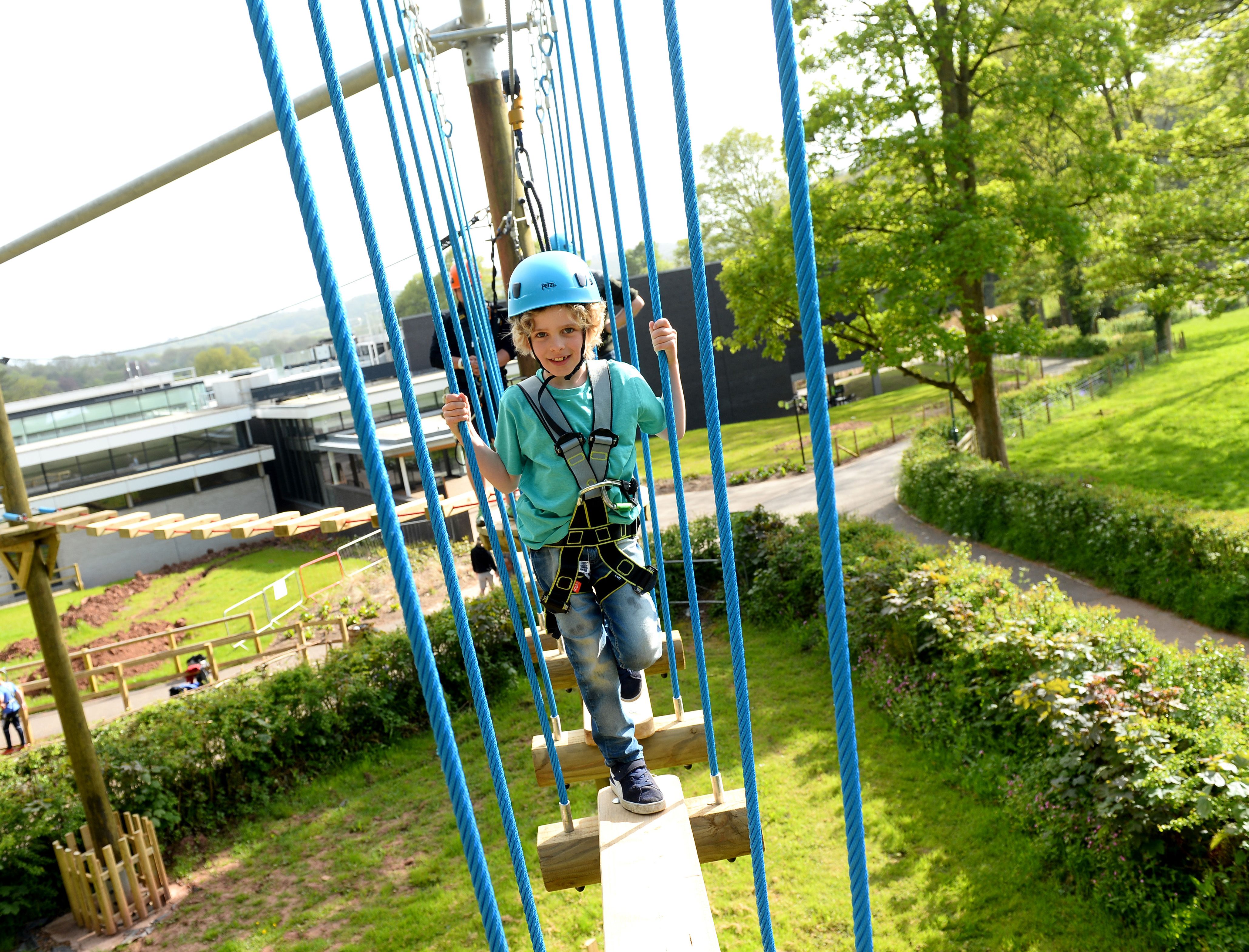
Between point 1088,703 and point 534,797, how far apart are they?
14.5ft

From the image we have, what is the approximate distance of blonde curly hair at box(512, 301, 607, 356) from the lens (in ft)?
7.27

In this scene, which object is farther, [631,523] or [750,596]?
[750,596]

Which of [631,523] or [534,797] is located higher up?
[631,523]

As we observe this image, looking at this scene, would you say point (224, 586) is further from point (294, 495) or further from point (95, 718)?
point (95, 718)

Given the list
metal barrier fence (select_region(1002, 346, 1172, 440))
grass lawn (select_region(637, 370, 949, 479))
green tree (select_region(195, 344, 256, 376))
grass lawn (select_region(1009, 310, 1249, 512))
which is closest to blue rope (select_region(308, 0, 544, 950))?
grass lawn (select_region(1009, 310, 1249, 512))

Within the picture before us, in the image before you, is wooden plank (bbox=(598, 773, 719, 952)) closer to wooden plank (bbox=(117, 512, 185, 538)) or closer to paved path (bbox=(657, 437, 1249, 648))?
paved path (bbox=(657, 437, 1249, 648))

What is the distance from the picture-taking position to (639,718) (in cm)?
249

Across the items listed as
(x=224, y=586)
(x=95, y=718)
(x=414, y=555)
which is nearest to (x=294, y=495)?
(x=224, y=586)

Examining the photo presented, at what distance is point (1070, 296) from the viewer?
86.5 feet

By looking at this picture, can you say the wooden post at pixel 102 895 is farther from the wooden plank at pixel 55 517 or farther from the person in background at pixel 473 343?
the person in background at pixel 473 343

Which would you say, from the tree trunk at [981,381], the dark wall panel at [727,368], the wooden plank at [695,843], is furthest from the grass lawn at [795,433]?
the wooden plank at [695,843]

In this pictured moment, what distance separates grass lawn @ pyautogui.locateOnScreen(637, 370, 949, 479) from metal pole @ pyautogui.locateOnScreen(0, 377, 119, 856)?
49.6 feet

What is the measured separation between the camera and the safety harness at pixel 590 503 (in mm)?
2217

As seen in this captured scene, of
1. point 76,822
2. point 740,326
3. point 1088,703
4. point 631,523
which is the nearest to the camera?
point 631,523
